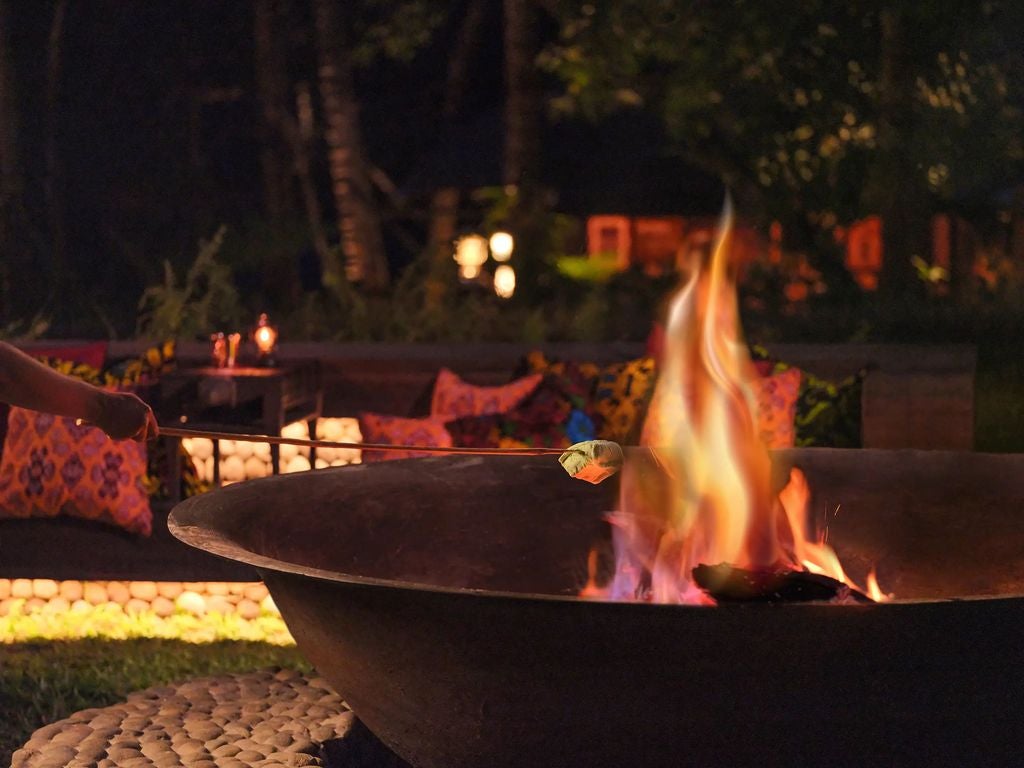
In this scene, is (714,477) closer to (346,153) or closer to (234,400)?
(234,400)

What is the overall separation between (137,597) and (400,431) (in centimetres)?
128

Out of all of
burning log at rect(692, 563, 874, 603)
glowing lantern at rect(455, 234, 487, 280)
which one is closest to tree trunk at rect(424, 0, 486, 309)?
glowing lantern at rect(455, 234, 487, 280)

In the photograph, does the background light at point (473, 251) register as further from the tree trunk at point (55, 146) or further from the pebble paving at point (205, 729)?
the pebble paving at point (205, 729)

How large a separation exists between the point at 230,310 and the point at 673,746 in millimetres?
6240

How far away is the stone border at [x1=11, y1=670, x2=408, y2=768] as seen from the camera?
3.64 m

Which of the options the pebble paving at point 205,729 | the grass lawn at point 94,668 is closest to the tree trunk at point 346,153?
Answer: the grass lawn at point 94,668

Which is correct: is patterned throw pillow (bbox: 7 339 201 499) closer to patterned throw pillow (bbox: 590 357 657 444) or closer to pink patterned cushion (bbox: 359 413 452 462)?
pink patterned cushion (bbox: 359 413 452 462)

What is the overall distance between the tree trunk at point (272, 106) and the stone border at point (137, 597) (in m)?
10.9

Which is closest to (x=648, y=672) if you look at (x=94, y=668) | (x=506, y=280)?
(x=94, y=668)

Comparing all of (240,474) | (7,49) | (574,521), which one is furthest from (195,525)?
(7,49)

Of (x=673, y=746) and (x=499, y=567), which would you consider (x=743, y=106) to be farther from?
(x=673, y=746)

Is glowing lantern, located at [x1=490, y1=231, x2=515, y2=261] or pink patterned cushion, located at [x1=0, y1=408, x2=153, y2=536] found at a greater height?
glowing lantern, located at [x1=490, y1=231, x2=515, y2=261]

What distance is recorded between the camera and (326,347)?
6719 mm

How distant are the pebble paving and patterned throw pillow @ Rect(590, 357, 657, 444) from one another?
204cm
